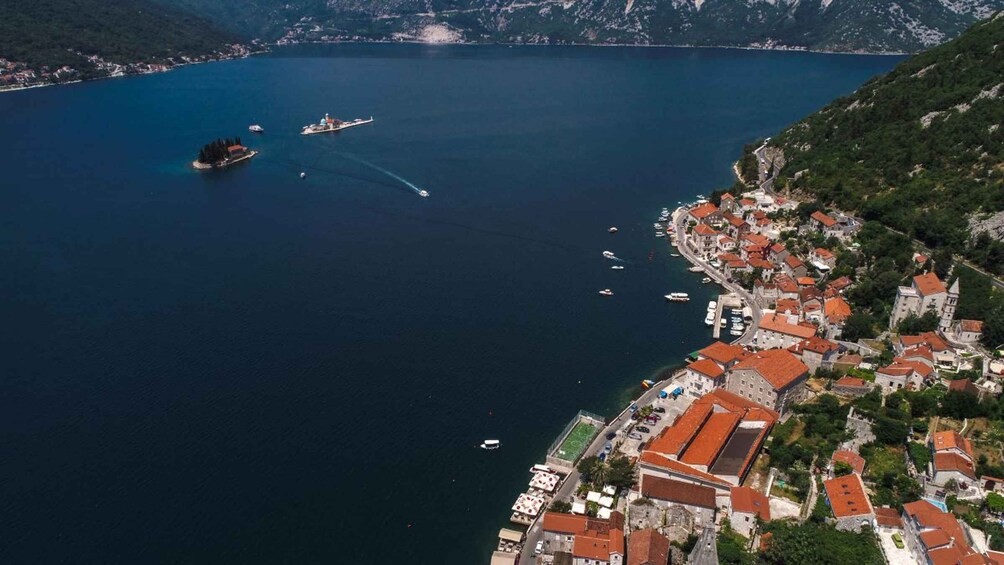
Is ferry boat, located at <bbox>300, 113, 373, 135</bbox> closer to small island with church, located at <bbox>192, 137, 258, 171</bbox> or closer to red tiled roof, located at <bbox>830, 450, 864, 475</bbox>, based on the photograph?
small island with church, located at <bbox>192, 137, 258, 171</bbox>

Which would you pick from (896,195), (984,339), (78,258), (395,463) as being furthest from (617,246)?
(78,258)

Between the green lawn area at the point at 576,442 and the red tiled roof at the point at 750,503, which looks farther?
the green lawn area at the point at 576,442

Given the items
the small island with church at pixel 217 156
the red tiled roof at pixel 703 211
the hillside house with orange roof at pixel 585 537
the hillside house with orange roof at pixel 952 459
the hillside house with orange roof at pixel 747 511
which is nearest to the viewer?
the hillside house with orange roof at pixel 585 537

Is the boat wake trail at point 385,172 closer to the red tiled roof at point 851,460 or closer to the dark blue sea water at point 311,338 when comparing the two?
the dark blue sea water at point 311,338

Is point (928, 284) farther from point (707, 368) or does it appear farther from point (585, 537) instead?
point (585, 537)

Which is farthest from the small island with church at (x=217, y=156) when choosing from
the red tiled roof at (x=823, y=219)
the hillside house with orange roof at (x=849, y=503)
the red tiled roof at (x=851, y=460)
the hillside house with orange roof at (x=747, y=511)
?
the hillside house with orange roof at (x=849, y=503)

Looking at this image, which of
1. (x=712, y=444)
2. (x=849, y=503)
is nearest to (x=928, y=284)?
(x=712, y=444)
